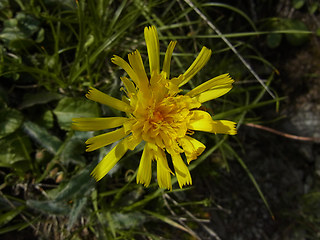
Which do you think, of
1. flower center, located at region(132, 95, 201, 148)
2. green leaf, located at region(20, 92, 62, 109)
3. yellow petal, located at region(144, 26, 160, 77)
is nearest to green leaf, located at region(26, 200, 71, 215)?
green leaf, located at region(20, 92, 62, 109)

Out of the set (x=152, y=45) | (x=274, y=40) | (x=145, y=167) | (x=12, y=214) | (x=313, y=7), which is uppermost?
(x=152, y=45)

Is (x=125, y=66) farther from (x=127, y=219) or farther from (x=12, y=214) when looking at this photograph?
(x=12, y=214)

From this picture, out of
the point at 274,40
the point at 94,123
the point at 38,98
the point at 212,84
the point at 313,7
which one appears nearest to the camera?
the point at 94,123

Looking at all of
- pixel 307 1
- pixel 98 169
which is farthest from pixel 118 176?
pixel 307 1

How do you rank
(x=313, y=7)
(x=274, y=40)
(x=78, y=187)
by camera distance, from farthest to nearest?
(x=313, y=7) → (x=274, y=40) → (x=78, y=187)

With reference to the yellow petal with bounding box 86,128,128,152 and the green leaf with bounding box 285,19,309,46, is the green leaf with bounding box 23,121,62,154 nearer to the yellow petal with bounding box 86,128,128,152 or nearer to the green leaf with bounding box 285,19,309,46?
the yellow petal with bounding box 86,128,128,152

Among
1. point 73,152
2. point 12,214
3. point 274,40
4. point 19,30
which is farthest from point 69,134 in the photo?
point 274,40
